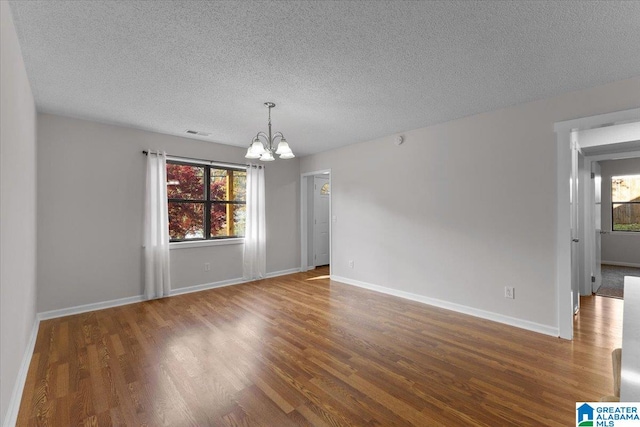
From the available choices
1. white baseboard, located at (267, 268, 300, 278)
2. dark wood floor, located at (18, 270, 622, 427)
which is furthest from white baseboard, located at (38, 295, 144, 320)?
white baseboard, located at (267, 268, 300, 278)

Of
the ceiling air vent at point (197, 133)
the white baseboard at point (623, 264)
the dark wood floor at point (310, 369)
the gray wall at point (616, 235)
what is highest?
the ceiling air vent at point (197, 133)

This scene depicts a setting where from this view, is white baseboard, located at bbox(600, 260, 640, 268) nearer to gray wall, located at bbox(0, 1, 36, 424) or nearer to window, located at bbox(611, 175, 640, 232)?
window, located at bbox(611, 175, 640, 232)

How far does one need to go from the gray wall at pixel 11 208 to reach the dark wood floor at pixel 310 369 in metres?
0.39

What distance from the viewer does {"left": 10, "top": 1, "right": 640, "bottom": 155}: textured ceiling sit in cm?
178

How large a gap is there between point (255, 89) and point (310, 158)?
3203 millimetres

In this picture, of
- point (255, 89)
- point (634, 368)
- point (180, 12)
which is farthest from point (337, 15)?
point (634, 368)

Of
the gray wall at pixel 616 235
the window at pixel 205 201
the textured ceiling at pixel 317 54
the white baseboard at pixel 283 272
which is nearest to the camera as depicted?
the textured ceiling at pixel 317 54

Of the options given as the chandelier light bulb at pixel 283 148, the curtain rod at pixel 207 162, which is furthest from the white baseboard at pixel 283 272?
the chandelier light bulb at pixel 283 148

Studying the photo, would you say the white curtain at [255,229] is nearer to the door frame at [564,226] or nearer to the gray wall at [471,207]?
the gray wall at [471,207]

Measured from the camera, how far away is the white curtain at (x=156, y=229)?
420cm

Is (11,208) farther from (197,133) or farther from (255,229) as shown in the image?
(255,229)

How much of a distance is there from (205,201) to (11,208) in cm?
304

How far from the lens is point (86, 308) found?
377 cm

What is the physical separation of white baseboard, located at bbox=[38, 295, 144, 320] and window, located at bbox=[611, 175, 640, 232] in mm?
9876
